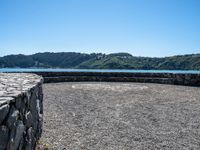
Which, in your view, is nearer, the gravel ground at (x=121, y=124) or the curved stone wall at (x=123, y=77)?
the gravel ground at (x=121, y=124)

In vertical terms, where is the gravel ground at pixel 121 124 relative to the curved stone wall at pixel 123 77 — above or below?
below

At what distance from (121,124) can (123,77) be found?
66.9ft

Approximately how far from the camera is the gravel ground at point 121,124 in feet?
25.8

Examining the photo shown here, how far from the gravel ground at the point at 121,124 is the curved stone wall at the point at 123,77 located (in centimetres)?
1207

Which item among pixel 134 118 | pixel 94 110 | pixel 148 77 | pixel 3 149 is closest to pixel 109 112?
pixel 94 110

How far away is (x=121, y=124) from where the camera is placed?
10227 mm

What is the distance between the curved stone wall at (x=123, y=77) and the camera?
1083 inches

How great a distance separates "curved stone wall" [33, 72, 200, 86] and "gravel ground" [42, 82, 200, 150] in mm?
12065

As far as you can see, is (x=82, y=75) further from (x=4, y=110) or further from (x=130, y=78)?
(x=4, y=110)

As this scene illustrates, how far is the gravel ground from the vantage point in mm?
7870

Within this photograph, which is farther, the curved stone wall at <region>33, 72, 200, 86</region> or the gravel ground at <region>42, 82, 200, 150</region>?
the curved stone wall at <region>33, 72, 200, 86</region>

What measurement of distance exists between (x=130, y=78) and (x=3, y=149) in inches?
1033

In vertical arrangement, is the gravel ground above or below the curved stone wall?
below

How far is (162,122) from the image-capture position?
1058 cm
